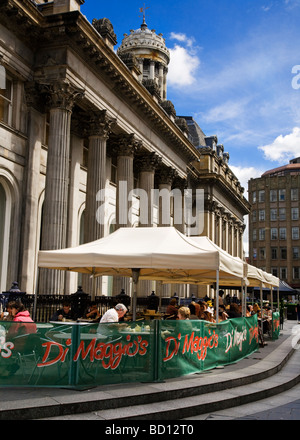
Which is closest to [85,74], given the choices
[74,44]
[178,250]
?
[74,44]

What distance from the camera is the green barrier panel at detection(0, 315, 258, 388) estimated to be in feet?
23.4

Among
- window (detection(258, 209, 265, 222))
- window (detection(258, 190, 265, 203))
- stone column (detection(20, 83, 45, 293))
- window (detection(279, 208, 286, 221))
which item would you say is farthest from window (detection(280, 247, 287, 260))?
stone column (detection(20, 83, 45, 293))

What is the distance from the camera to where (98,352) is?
7.59 metres

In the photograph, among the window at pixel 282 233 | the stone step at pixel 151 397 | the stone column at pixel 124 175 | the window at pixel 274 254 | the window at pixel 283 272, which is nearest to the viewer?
the stone step at pixel 151 397

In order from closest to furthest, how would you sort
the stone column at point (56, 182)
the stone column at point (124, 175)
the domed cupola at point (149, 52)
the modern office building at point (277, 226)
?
the stone column at point (56, 182)
the stone column at point (124, 175)
the domed cupola at point (149, 52)
the modern office building at point (277, 226)

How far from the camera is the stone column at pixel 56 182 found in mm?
17359

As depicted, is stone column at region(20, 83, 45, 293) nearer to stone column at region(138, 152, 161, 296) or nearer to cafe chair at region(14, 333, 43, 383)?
stone column at region(138, 152, 161, 296)

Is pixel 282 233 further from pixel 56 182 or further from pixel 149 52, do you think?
pixel 56 182

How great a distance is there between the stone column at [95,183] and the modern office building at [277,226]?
73288 millimetres

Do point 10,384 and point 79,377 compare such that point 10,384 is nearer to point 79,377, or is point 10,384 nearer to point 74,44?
point 79,377

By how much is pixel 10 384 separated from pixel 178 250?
474 centimetres

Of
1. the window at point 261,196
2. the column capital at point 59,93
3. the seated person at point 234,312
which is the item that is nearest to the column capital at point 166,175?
the column capital at point 59,93

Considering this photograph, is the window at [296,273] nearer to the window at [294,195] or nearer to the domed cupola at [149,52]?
the window at [294,195]
